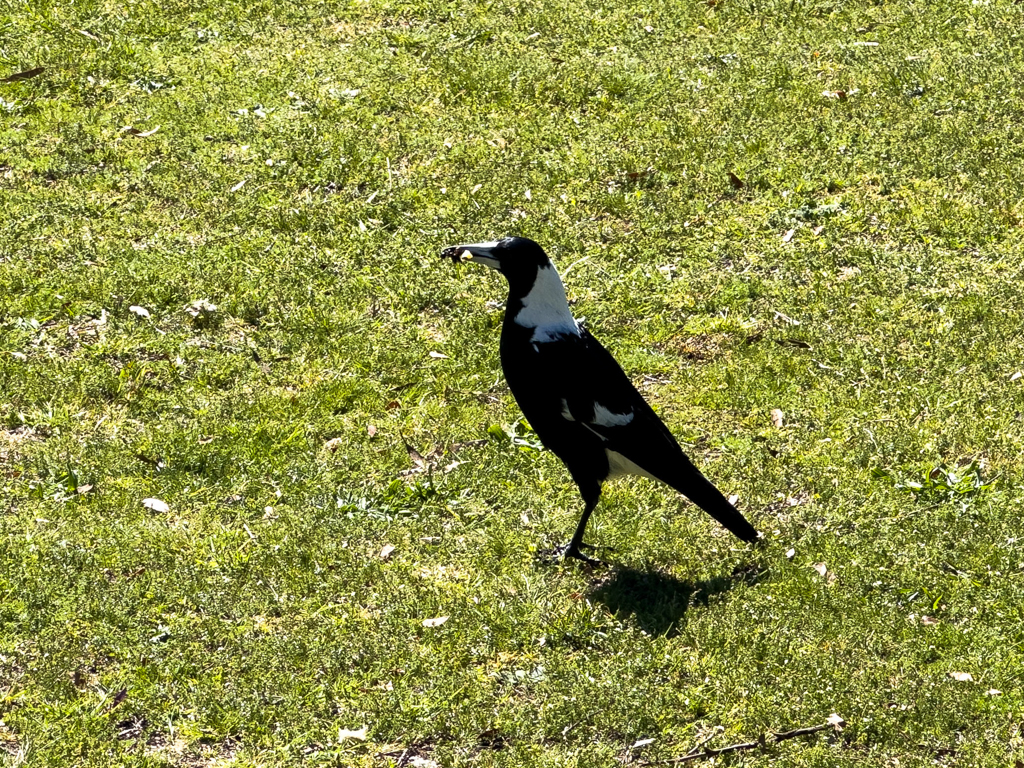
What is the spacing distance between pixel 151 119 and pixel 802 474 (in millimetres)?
5976

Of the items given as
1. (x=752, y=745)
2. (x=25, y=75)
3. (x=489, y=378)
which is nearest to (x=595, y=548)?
(x=752, y=745)

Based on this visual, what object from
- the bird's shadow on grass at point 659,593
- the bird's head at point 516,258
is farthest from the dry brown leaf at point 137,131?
the bird's shadow on grass at point 659,593

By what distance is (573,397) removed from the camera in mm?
6566

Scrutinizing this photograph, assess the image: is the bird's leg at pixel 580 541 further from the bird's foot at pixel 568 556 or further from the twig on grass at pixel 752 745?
the twig on grass at pixel 752 745

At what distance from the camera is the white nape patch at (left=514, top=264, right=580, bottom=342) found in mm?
6621

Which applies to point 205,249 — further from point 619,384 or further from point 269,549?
point 619,384

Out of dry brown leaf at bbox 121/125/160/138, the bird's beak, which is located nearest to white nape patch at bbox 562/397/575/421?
the bird's beak

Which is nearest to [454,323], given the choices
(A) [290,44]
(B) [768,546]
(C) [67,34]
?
(B) [768,546]

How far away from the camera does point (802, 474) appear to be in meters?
7.25

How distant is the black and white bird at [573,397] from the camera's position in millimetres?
6551

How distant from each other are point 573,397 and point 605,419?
7.0 inches

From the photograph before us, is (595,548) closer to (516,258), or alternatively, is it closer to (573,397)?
(573,397)

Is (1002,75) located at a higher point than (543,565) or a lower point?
higher

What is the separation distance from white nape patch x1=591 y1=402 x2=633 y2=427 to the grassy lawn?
0.62 metres
